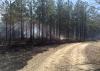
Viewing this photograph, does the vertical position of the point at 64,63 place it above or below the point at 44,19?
below

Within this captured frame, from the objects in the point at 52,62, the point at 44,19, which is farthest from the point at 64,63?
the point at 44,19

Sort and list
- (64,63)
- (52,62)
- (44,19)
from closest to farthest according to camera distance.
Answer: (64,63)
(52,62)
(44,19)

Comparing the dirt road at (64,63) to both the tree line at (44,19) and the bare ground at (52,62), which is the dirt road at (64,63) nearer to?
the bare ground at (52,62)

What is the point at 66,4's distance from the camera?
8369 cm

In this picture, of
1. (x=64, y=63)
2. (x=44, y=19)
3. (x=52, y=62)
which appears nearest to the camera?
(x=64, y=63)

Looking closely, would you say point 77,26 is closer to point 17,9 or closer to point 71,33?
point 71,33

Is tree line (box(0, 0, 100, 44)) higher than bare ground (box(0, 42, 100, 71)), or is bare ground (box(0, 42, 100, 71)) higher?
tree line (box(0, 0, 100, 44))

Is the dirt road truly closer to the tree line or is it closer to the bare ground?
the bare ground

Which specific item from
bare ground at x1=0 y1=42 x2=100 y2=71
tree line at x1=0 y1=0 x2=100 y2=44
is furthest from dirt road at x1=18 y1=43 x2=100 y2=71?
tree line at x1=0 y1=0 x2=100 y2=44

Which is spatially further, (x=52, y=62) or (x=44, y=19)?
(x=44, y=19)

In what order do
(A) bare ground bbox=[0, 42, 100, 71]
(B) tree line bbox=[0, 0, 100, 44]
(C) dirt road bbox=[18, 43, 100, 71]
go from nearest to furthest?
(C) dirt road bbox=[18, 43, 100, 71] → (A) bare ground bbox=[0, 42, 100, 71] → (B) tree line bbox=[0, 0, 100, 44]


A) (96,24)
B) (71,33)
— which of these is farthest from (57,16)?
(96,24)

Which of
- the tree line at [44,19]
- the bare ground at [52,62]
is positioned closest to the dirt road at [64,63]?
the bare ground at [52,62]

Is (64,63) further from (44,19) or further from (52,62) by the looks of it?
(44,19)
